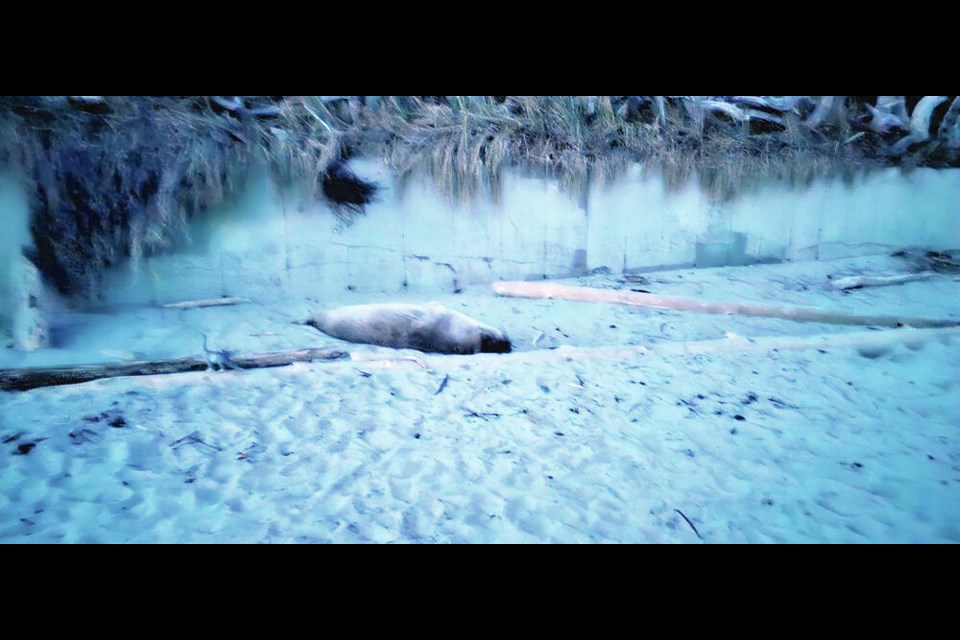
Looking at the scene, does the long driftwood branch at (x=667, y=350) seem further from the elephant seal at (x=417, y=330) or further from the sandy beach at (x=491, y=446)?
the elephant seal at (x=417, y=330)

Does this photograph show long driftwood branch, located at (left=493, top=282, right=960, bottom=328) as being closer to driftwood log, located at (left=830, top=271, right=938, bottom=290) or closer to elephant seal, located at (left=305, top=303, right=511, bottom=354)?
elephant seal, located at (left=305, top=303, right=511, bottom=354)

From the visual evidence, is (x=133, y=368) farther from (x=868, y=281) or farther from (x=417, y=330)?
(x=868, y=281)

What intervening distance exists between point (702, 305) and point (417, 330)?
7.91ft

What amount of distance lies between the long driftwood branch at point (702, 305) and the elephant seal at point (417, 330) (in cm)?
110

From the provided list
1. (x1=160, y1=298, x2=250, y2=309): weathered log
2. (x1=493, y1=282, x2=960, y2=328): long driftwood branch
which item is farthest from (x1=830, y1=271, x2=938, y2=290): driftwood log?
(x1=160, y1=298, x2=250, y2=309): weathered log

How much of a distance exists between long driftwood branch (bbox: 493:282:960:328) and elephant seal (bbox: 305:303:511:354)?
1098 millimetres

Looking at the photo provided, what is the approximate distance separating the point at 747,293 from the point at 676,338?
1575mm

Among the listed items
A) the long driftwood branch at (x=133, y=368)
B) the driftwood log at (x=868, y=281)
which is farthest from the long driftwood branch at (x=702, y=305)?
the long driftwood branch at (x=133, y=368)

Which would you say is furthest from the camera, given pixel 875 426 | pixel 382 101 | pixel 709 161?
pixel 709 161

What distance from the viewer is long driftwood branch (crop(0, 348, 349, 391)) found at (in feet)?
8.59

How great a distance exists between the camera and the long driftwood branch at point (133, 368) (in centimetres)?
262
